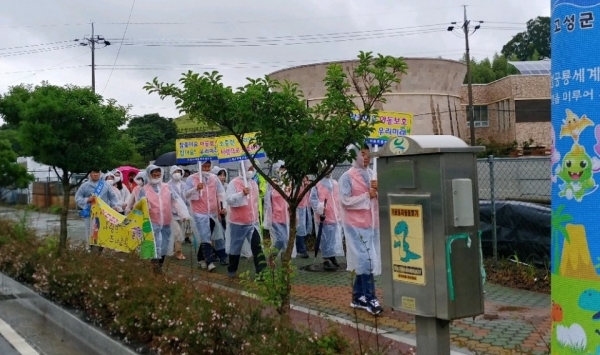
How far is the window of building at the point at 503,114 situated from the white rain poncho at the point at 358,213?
146 feet

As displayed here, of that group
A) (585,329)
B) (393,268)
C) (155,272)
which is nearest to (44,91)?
(155,272)

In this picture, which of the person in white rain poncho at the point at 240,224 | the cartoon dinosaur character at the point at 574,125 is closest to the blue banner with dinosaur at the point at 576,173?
the cartoon dinosaur character at the point at 574,125

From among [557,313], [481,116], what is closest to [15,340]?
[557,313]

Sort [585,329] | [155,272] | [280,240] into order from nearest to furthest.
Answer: [585,329]
[155,272]
[280,240]

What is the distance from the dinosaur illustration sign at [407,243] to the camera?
11.6 ft

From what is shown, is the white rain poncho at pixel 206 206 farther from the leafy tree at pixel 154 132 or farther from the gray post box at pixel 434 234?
the leafy tree at pixel 154 132

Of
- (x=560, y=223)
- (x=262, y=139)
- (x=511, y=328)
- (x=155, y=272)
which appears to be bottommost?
(x=511, y=328)

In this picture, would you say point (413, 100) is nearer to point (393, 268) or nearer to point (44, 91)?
point (44, 91)

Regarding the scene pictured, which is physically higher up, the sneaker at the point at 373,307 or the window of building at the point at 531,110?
the window of building at the point at 531,110

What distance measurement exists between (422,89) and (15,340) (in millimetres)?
39499

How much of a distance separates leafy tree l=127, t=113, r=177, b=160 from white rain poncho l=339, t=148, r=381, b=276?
130ft

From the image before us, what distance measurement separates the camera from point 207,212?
37.2ft

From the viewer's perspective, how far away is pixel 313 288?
9016 mm

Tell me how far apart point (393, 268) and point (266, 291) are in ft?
4.91
